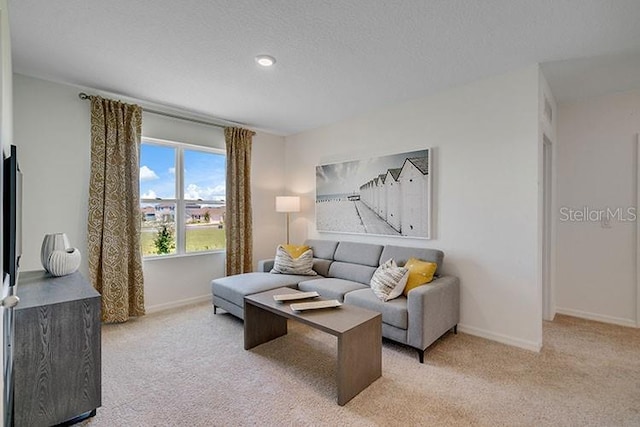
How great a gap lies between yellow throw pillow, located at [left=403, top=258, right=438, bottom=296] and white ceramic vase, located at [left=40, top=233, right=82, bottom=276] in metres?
2.72

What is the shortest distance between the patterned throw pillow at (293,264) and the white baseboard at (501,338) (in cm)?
177

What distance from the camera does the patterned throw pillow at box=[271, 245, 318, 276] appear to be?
3.81 m

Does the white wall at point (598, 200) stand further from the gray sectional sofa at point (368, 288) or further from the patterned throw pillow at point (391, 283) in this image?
the patterned throw pillow at point (391, 283)

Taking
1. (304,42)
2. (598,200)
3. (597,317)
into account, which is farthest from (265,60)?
(597,317)

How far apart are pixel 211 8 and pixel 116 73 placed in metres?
1.44

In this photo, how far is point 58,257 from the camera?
2271 millimetres

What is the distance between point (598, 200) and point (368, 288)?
2657 mm

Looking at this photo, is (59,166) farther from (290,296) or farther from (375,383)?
(375,383)

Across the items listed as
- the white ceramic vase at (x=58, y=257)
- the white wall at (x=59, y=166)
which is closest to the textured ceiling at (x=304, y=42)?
the white wall at (x=59, y=166)

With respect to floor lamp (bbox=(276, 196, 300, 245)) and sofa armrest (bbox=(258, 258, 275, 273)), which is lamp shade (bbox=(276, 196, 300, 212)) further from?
sofa armrest (bbox=(258, 258, 275, 273))

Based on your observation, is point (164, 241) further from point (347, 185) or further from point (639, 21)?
point (639, 21)

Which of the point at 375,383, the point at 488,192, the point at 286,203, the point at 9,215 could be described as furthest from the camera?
the point at 286,203

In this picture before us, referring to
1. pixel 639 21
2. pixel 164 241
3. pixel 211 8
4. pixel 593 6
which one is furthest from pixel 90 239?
pixel 639 21

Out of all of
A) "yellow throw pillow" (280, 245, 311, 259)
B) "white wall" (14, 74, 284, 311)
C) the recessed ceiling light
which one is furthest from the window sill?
the recessed ceiling light
